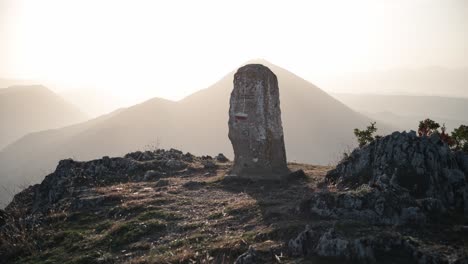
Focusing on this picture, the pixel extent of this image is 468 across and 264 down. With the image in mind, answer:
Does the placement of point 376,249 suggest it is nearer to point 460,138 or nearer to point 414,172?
point 414,172

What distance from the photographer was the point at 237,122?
20.0 m

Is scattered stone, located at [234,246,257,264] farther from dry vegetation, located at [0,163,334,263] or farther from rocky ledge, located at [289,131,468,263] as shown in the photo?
rocky ledge, located at [289,131,468,263]

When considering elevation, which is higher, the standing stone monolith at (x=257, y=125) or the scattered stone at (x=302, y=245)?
the standing stone monolith at (x=257, y=125)

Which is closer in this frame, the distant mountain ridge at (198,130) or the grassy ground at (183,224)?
the grassy ground at (183,224)

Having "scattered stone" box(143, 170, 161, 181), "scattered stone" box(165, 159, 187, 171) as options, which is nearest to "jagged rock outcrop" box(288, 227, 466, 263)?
"scattered stone" box(143, 170, 161, 181)

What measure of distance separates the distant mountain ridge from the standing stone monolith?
105970mm

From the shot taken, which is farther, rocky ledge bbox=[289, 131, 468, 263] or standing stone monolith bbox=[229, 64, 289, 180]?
standing stone monolith bbox=[229, 64, 289, 180]

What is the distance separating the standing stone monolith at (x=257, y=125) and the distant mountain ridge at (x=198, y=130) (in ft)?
348

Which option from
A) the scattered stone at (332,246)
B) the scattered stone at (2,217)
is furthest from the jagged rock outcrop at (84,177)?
the scattered stone at (332,246)

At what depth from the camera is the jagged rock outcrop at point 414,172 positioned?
1138 cm

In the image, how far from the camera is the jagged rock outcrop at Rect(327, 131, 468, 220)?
11383 millimetres

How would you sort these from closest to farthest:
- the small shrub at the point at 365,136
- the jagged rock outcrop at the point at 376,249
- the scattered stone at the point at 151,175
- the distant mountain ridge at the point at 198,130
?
the jagged rock outcrop at the point at 376,249 → the scattered stone at the point at 151,175 → the small shrub at the point at 365,136 → the distant mountain ridge at the point at 198,130

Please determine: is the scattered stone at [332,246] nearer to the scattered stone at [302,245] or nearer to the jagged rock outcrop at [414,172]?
the scattered stone at [302,245]

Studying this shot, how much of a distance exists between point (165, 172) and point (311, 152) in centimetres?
11511
